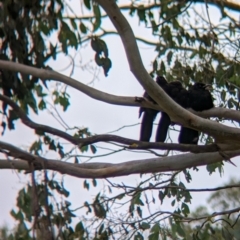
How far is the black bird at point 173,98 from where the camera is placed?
235 inches

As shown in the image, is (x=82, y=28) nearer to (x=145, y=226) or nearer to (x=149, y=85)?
(x=145, y=226)

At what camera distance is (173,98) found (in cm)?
596

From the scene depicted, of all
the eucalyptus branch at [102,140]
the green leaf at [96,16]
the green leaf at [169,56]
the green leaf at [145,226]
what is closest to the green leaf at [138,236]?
the green leaf at [145,226]

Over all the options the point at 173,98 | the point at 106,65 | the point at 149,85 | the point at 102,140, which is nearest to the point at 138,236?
the point at 173,98

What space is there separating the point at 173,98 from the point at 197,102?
0.79 ft

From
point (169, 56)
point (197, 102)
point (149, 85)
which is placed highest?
point (169, 56)

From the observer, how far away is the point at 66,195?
20.8 feet

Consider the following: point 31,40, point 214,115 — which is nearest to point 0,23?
point 31,40

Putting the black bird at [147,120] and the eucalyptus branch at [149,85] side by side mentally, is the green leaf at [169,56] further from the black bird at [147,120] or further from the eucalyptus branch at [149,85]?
the eucalyptus branch at [149,85]

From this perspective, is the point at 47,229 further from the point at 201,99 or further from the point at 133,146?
the point at 201,99

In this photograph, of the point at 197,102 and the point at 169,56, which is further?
the point at 169,56

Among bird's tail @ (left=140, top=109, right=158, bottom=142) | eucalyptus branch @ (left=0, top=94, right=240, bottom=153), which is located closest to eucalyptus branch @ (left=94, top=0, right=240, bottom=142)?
eucalyptus branch @ (left=0, top=94, right=240, bottom=153)

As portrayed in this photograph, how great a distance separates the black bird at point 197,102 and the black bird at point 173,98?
5 centimetres

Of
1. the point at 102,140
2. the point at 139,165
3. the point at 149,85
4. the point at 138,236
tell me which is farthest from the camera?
the point at 138,236
